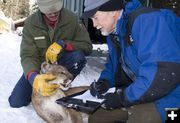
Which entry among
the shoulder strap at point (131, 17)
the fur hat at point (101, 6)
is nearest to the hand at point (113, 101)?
the shoulder strap at point (131, 17)

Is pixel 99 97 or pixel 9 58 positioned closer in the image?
pixel 99 97

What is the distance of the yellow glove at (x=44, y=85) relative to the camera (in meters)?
3.77

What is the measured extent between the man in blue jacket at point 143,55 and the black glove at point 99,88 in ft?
0.08

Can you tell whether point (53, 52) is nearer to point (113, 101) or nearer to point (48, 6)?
point (48, 6)

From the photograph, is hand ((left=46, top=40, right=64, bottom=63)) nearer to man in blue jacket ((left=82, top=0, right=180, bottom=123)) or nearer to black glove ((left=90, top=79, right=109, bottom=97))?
black glove ((left=90, top=79, right=109, bottom=97))

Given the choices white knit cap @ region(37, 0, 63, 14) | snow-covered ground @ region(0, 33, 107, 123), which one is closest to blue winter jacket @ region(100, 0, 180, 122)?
white knit cap @ region(37, 0, 63, 14)

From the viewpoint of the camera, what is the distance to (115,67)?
3621 millimetres

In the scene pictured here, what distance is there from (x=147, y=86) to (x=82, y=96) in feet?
2.56

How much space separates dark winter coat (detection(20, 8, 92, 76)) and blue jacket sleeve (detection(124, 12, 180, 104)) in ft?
5.31

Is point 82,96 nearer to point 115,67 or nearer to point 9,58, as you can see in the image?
point 115,67

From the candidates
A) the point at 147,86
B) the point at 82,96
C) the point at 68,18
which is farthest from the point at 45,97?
the point at 147,86

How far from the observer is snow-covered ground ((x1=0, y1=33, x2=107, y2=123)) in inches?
179

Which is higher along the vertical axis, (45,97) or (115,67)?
(115,67)

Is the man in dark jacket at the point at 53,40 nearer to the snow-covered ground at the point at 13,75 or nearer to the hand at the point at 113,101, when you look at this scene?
the snow-covered ground at the point at 13,75
